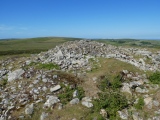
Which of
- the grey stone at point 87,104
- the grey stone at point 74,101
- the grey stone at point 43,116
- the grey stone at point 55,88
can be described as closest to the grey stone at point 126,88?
the grey stone at point 87,104

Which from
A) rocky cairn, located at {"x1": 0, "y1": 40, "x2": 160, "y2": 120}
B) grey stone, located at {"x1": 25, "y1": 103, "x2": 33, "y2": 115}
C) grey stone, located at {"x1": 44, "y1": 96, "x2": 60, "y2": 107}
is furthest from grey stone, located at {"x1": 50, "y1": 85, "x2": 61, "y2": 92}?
grey stone, located at {"x1": 25, "y1": 103, "x2": 33, "y2": 115}

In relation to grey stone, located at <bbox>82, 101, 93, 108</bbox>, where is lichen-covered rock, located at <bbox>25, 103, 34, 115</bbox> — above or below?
below

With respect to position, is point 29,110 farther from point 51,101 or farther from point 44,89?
point 44,89

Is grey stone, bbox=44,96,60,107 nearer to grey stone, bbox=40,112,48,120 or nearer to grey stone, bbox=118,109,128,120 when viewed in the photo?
grey stone, bbox=40,112,48,120

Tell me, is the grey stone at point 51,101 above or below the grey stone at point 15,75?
below

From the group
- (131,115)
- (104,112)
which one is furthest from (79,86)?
(131,115)

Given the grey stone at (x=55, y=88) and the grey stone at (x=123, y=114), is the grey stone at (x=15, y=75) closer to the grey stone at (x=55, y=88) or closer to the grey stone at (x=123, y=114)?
the grey stone at (x=55, y=88)

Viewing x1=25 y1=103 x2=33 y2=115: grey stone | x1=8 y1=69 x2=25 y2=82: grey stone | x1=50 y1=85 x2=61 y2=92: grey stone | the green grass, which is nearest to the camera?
x1=25 y1=103 x2=33 y2=115: grey stone

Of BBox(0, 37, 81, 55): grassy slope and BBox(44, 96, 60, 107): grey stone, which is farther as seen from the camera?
BBox(0, 37, 81, 55): grassy slope

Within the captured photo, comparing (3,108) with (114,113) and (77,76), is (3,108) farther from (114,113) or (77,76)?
(114,113)

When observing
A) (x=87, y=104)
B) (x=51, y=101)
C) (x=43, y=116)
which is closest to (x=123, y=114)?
(x=87, y=104)

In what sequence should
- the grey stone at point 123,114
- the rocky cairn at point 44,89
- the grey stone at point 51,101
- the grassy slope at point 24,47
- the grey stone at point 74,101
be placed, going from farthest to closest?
the grassy slope at point 24,47
the grey stone at point 74,101
the grey stone at point 51,101
the rocky cairn at point 44,89
the grey stone at point 123,114
